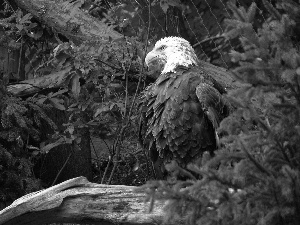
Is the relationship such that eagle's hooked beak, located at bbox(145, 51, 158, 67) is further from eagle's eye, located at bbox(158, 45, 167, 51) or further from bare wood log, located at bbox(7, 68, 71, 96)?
bare wood log, located at bbox(7, 68, 71, 96)

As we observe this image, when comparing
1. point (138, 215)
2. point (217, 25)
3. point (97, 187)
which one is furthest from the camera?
point (217, 25)

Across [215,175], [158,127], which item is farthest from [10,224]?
[215,175]

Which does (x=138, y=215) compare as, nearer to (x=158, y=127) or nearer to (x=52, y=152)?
(x=158, y=127)

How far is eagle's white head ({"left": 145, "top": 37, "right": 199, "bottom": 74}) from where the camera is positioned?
13.6 ft

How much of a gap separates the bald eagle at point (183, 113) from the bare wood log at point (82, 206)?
978 millimetres

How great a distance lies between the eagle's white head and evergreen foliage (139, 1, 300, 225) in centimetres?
231

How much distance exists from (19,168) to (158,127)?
1.40m

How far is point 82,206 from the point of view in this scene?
2.89 m

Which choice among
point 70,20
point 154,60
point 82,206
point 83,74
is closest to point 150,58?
point 154,60

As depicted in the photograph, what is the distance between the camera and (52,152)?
534cm

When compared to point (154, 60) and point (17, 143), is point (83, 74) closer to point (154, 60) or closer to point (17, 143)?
point (154, 60)

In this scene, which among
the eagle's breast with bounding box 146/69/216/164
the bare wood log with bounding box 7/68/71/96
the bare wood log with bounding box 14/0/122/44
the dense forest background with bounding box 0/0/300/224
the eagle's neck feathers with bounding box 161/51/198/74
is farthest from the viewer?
the bare wood log with bounding box 7/68/71/96

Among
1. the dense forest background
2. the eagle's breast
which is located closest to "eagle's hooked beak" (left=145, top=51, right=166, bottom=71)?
the dense forest background

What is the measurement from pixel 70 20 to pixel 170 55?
1111 mm
